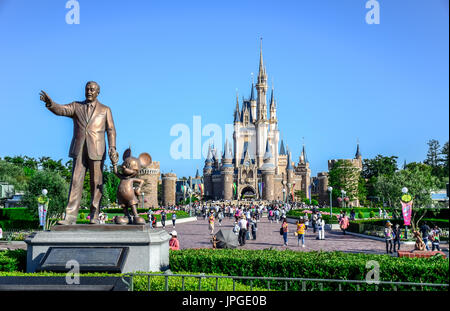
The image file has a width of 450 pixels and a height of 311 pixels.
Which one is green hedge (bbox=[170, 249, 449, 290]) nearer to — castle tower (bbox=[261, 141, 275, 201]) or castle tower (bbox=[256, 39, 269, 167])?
castle tower (bbox=[261, 141, 275, 201])

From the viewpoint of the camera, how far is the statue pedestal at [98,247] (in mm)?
8695

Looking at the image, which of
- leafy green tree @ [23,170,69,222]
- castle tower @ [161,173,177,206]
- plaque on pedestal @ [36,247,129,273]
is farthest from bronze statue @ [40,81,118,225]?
castle tower @ [161,173,177,206]

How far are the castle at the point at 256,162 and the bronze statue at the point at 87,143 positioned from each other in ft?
295

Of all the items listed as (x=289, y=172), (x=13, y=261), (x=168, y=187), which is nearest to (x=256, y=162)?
(x=289, y=172)

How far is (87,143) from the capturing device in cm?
1026

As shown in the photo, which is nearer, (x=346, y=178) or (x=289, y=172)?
(x=346, y=178)

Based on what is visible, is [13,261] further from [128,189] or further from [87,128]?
[87,128]

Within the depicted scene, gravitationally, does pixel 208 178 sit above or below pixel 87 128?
below

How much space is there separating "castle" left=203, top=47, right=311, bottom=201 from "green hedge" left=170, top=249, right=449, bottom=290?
8969cm

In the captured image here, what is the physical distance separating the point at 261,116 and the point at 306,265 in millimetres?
110737

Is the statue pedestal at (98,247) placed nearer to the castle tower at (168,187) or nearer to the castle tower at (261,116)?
the castle tower at (168,187)

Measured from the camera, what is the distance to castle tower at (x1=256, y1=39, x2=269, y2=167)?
11475cm
